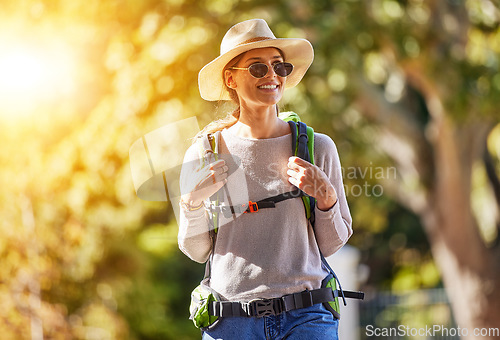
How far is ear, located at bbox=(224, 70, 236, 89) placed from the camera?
252 centimetres

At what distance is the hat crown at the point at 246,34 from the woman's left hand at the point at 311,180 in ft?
1.46

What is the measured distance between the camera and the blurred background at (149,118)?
286 inches

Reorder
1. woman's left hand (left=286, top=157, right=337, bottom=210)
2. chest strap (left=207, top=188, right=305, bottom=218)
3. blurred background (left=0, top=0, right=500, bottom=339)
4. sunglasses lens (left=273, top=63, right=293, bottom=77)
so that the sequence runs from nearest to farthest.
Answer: woman's left hand (left=286, top=157, right=337, bottom=210), chest strap (left=207, top=188, right=305, bottom=218), sunglasses lens (left=273, top=63, right=293, bottom=77), blurred background (left=0, top=0, right=500, bottom=339)

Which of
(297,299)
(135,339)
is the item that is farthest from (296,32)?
(297,299)

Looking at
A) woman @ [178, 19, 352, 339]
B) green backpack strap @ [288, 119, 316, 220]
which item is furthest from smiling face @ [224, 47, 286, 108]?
green backpack strap @ [288, 119, 316, 220]

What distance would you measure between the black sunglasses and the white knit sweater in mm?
204

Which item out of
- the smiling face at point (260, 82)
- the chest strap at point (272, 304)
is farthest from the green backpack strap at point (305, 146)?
the chest strap at point (272, 304)

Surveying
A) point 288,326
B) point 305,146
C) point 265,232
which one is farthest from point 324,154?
point 288,326

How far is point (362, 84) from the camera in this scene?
28.5ft

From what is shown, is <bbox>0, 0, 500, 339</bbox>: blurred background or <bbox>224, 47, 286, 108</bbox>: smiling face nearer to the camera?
<bbox>224, 47, 286, 108</bbox>: smiling face

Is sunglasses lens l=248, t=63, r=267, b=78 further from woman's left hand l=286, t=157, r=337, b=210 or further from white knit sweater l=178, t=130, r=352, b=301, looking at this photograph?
woman's left hand l=286, t=157, r=337, b=210

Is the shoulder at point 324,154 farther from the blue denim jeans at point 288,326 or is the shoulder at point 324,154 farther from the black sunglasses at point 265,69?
the blue denim jeans at point 288,326

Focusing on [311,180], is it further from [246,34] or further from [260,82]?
[246,34]

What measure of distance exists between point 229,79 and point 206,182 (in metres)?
0.43
